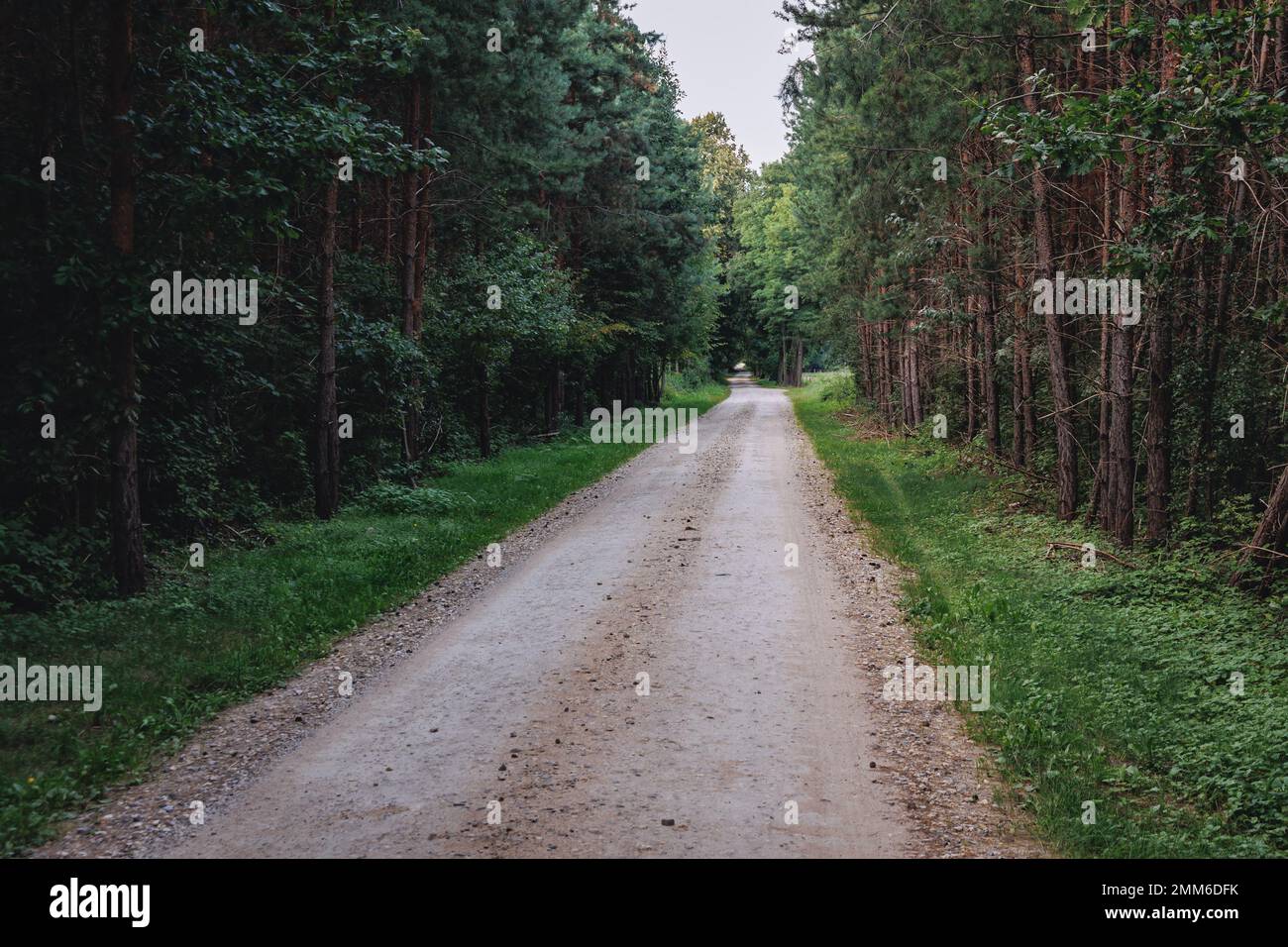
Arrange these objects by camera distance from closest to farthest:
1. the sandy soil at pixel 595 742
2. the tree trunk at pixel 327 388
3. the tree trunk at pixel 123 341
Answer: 1. the sandy soil at pixel 595 742
2. the tree trunk at pixel 123 341
3. the tree trunk at pixel 327 388

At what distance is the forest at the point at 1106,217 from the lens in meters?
7.27

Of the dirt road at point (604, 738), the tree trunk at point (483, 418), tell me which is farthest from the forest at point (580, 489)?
the tree trunk at point (483, 418)

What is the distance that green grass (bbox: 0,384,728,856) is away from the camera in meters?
6.23

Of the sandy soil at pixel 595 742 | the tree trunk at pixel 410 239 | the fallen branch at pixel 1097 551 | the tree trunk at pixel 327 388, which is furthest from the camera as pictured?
the tree trunk at pixel 410 239

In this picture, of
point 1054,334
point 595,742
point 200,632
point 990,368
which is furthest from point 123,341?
point 990,368

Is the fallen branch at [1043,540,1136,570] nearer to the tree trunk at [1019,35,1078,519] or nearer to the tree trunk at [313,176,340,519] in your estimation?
the tree trunk at [1019,35,1078,519]

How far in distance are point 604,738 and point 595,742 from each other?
0.32 feet

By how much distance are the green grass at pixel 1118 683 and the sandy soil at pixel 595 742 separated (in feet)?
1.43

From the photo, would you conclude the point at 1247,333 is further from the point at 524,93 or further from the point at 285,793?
the point at 524,93

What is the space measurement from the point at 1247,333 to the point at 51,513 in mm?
13845

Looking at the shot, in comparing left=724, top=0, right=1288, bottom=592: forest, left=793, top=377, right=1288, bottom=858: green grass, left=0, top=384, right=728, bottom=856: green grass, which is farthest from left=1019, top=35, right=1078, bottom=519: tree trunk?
left=0, top=384, right=728, bottom=856: green grass

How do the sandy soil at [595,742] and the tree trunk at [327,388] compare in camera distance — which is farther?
the tree trunk at [327,388]

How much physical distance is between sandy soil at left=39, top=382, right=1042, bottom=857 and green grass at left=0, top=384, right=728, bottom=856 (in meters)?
0.29

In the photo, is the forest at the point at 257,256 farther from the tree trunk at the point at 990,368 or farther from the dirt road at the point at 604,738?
the tree trunk at the point at 990,368
